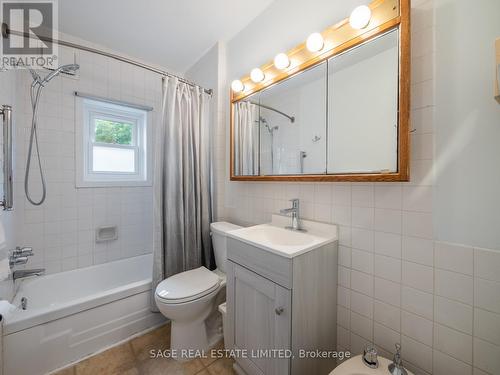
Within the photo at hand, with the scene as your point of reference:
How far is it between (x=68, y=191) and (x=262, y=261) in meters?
1.95

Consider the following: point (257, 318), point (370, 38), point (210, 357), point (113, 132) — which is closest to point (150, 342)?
point (210, 357)

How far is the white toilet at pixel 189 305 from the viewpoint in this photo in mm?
1314

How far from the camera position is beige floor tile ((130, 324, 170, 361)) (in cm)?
144

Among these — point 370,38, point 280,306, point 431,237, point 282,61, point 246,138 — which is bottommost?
point 280,306

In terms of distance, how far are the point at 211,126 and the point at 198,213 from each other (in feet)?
2.82

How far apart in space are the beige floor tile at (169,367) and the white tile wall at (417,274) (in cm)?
93

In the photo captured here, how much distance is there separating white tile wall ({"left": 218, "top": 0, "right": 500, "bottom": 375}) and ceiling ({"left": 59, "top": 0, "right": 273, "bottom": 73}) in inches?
51.6

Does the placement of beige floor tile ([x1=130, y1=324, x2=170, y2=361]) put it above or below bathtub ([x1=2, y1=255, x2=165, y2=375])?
below

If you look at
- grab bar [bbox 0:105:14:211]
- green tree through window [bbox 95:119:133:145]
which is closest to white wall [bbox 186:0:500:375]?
grab bar [bbox 0:105:14:211]

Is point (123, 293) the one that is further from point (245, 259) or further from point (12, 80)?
point (12, 80)

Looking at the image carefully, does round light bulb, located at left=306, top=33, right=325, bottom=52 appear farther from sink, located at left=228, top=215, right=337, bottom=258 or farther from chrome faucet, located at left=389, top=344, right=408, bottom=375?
chrome faucet, located at left=389, top=344, right=408, bottom=375

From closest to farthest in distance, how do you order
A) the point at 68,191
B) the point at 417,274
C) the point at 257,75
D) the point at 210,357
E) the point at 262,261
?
the point at 417,274
the point at 262,261
the point at 210,357
the point at 257,75
the point at 68,191

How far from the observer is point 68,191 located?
1894 mm

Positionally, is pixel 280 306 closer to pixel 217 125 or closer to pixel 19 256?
pixel 217 125
